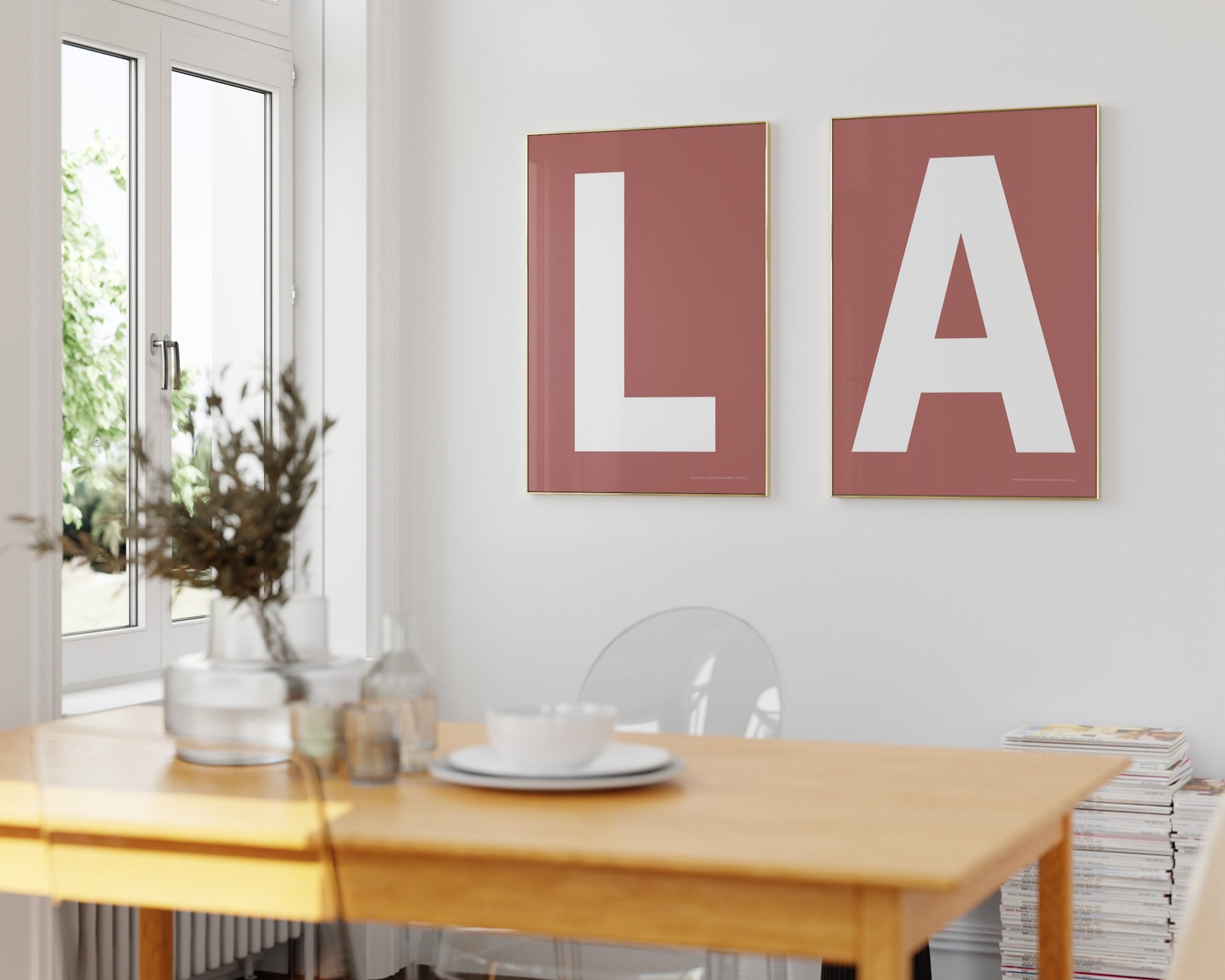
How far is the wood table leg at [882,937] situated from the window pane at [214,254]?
6.55 feet

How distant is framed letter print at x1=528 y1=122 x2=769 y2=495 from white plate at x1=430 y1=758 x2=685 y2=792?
1520 mm

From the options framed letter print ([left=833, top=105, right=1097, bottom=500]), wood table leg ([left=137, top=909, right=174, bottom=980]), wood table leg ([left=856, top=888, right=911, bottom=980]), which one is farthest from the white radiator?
framed letter print ([left=833, top=105, right=1097, bottom=500])

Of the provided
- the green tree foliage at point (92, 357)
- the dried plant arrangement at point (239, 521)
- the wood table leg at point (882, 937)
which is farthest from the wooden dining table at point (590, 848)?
the green tree foliage at point (92, 357)

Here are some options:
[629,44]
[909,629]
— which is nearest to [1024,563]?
[909,629]

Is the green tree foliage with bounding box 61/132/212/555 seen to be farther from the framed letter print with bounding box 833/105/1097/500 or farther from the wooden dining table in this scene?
the framed letter print with bounding box 833/105/1097/500

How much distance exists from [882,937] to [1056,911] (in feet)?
2.25

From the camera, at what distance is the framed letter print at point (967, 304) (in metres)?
3.07

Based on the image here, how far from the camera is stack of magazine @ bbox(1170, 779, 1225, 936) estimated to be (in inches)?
107

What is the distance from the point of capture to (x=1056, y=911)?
79.5 inches

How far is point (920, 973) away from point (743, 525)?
3.38ft

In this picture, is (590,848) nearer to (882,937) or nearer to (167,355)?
(882,937)

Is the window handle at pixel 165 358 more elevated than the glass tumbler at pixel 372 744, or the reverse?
the window handle at pixel 165 358

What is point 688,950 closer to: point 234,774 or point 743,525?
point 234,774

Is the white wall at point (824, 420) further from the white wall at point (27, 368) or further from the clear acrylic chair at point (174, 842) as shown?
the clear acrylic chair at point (174, 842)
